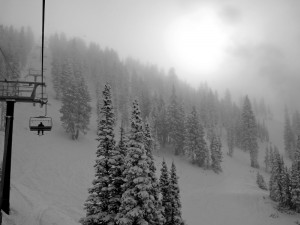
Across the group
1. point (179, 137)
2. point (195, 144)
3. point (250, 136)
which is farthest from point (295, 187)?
point (250, 136)

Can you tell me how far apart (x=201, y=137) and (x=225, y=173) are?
34.2 feet

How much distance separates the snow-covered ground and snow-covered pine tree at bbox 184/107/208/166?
2616mm

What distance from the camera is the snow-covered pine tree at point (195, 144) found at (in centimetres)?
6347

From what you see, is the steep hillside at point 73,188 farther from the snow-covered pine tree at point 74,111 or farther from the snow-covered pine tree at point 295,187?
the snow-covered pine tree at point 295,187

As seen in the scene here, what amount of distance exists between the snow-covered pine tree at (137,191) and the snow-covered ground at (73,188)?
8688 millimetres

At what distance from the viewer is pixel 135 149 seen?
18.9 metres

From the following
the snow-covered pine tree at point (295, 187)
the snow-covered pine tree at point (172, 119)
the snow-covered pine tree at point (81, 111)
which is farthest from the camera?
the snow-covered pine tree at point (172, 119)

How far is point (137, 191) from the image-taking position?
1825 cm

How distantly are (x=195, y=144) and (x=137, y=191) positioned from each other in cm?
4771

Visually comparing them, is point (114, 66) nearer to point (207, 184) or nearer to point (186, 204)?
point (207, 184)

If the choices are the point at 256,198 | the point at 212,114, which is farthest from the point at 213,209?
the point at 212,114

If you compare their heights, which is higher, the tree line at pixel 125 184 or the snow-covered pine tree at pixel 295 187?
the tree line at pixel 125 184

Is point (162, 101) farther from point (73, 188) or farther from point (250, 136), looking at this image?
point (73, 188)

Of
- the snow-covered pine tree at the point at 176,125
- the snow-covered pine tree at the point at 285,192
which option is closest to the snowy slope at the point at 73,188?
the snow-covered pine tree at the point at 285,192
